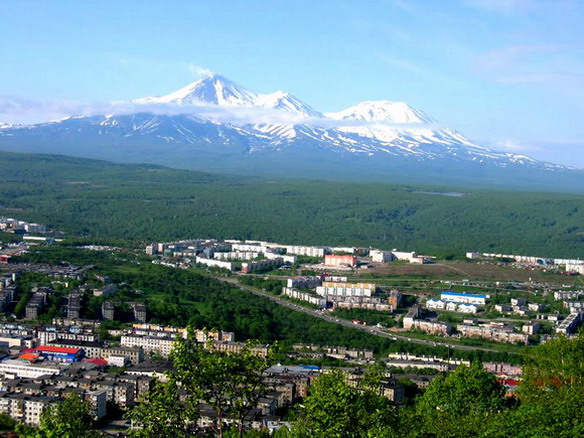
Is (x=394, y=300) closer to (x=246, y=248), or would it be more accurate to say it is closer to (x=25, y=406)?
(x=246, y=248)

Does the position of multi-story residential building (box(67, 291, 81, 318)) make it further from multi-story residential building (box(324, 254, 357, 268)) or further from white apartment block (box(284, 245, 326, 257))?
white apartment block (box(284, 245, 326, 257))

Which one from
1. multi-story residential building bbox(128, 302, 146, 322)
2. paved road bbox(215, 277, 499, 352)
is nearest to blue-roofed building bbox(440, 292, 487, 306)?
paved road bbox(215, 277, 499, 352)

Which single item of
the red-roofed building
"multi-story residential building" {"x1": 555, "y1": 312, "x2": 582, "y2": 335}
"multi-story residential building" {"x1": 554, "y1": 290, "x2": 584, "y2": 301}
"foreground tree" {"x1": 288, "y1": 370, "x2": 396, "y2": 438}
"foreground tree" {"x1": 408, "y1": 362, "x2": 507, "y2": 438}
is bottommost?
the red-roofed building

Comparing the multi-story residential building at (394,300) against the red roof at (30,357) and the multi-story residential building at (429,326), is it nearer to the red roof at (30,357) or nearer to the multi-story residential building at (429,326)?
the multi-story residential building at (429,326)

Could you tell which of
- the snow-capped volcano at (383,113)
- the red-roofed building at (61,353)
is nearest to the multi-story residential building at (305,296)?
the red-roofed building at (61,353)

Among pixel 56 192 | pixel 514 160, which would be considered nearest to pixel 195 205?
pixel 56 192

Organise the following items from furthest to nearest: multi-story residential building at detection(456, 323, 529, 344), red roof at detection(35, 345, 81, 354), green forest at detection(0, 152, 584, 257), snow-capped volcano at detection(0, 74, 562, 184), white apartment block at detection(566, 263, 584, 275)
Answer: snow-capped volcano at detection(0, 74, 562, 184) < green forest at detection(0, 152, 584, 257) < white apartment block at detection(566, 263, 584, 275) < multi-story residential building at detection(456, 323, 529, 344) < red roof at detection(35, 345, 81, 354)

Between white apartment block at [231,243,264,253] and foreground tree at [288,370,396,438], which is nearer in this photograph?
foreground tree at [288,370,396,438]
